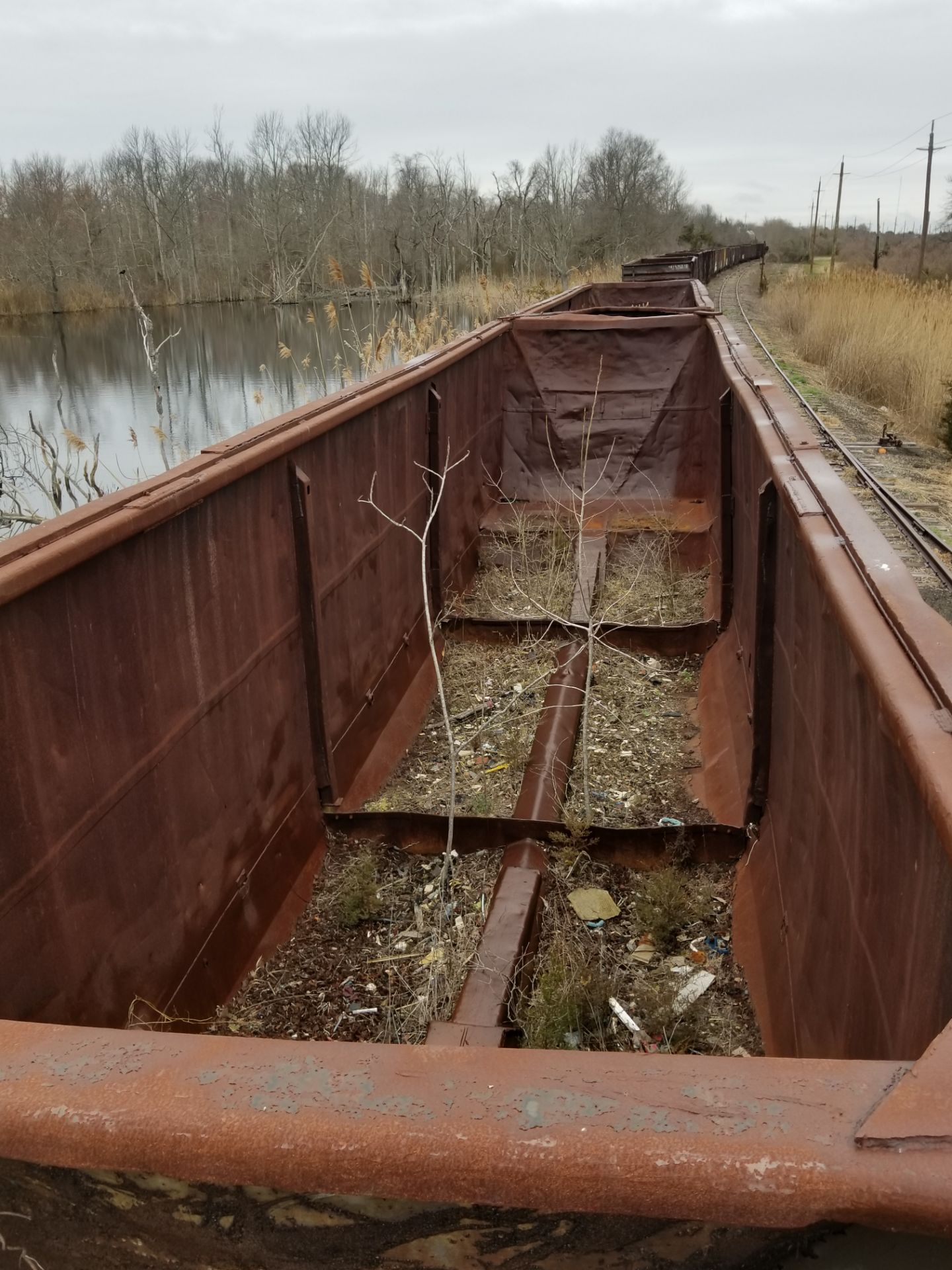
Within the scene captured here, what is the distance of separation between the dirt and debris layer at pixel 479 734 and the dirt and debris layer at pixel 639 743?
28cm

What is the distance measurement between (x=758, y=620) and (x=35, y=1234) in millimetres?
2734

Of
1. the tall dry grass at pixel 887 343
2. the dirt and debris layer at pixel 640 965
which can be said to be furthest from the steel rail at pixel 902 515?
the dirt and debris layer at pixel 640 965

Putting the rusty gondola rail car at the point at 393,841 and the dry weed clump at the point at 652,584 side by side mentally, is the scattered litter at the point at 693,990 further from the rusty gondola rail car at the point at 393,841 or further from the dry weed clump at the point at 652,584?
the dry weed clump at the point at 652,584

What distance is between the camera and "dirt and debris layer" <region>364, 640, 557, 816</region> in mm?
4125

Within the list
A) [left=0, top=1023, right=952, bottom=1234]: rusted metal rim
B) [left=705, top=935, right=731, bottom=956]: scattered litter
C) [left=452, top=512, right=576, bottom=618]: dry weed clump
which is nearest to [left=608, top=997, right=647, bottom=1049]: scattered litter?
[left=705, top=935, right=731, bottom=956]: scattered litter

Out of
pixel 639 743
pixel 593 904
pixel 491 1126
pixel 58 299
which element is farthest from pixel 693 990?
pixel 58 299

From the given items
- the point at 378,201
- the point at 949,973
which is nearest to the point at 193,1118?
the point at 949,973

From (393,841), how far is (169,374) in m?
17.9

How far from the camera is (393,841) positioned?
3656mm

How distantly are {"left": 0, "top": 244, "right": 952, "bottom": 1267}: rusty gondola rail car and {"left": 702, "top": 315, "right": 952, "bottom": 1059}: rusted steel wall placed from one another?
11 millimetres

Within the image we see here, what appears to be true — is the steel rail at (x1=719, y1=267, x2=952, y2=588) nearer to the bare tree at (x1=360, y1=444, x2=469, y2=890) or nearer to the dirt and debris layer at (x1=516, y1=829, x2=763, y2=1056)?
the bare tree at (x1=360, y1=444, x2=469, y2=890)

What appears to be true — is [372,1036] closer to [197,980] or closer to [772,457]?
[197,980]

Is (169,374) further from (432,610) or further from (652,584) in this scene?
(432,610)

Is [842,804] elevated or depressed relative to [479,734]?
elevated
